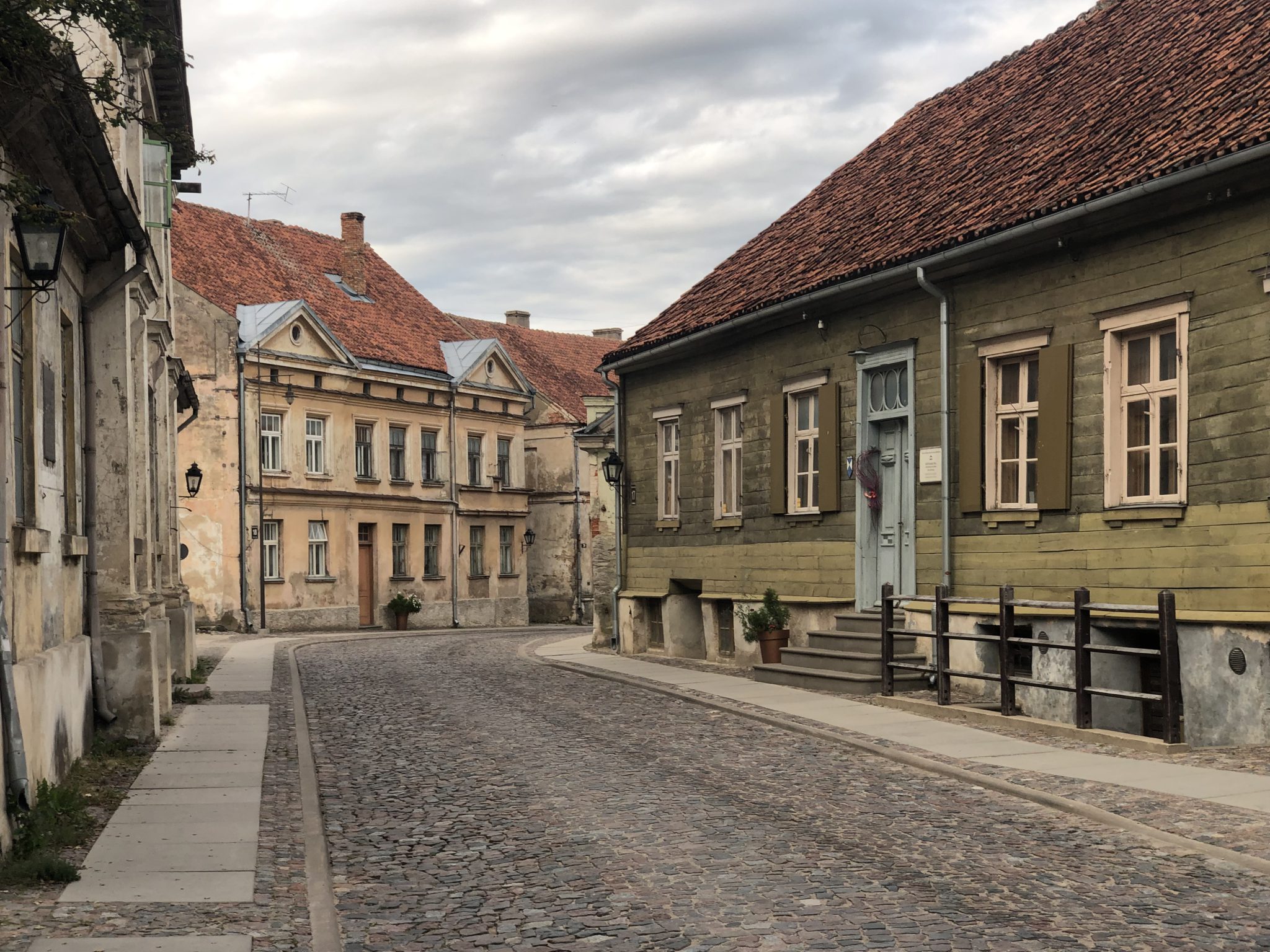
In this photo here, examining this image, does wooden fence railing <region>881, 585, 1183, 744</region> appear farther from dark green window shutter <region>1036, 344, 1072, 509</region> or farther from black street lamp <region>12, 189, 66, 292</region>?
black street lamp <region>12, 189, 66, 292</region>

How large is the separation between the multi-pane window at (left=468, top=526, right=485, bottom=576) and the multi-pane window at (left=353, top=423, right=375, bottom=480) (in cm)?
511

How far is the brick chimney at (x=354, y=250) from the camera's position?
4325 centimetres

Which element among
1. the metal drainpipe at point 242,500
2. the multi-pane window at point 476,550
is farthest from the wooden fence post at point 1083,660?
the multi-pane window at point 476,550

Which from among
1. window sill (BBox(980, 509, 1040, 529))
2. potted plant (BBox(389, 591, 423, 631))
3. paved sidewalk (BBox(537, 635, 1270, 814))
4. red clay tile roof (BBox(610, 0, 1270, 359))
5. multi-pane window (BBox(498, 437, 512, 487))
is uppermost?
red clay tile roof (BBox(610, 0, 1270, 359))

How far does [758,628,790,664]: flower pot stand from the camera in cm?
1922

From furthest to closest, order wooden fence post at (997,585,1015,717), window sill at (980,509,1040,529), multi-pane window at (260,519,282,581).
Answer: multi-pane window at (260,519,282,581), window sill at (980,509,1040,529), wooden fence post at (997,585,1015,717)

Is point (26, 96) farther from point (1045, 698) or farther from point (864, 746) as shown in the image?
point (1045, 698)

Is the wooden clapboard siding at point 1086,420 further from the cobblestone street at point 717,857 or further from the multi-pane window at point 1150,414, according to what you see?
the cobblestone street at point 717,857

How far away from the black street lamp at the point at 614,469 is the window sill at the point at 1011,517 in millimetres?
9757

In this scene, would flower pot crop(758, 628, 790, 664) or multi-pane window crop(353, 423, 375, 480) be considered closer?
flower pot crop(758, 628, 790, 664)

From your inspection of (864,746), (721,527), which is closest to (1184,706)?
(864,746)

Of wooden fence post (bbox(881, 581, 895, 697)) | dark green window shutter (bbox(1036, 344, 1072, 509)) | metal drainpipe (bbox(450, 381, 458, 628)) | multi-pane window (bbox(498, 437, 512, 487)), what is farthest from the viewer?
multi-pane window (bbox(498, 437, 512, 487))

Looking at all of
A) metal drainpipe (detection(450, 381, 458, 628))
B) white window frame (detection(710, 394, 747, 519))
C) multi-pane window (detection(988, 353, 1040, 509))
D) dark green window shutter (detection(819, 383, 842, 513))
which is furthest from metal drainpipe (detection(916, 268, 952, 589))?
metal drainpipe (detection(450, 381, 458, 628))

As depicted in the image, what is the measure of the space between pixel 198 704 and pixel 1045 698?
9255 mm
